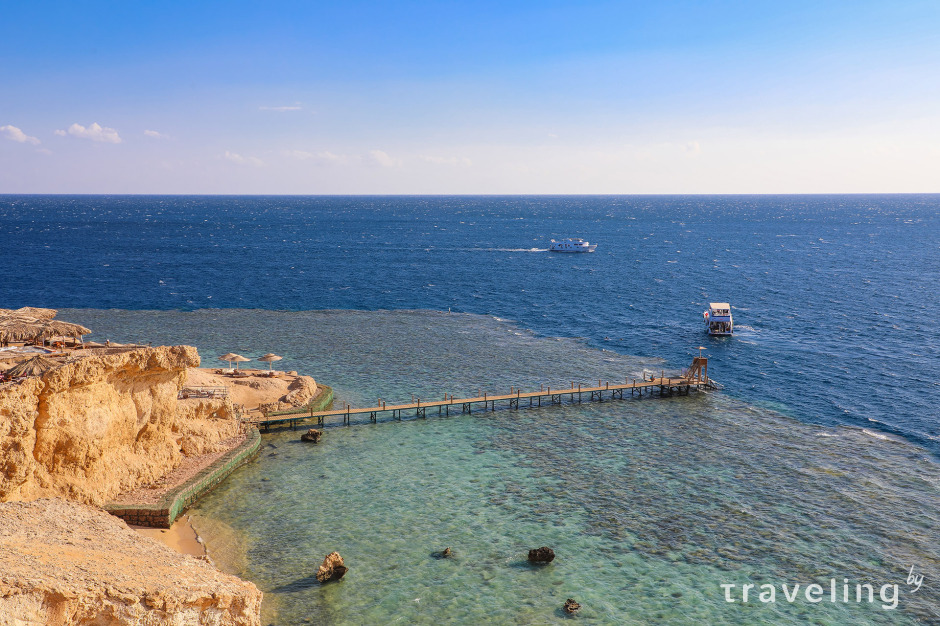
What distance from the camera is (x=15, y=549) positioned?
2403 centimetres

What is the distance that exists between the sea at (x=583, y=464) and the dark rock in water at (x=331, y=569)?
1.87ft

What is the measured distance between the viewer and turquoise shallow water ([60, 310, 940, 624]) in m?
32.7

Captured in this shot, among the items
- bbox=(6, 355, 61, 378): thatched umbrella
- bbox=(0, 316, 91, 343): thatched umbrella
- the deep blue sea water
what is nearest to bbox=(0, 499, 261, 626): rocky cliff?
bbox=(6, 355, 61, 378): thatched umbrella

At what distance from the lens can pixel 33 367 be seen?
122 feet

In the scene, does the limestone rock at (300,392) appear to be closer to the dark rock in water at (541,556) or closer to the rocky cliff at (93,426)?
the rocky cliff at (93,426)

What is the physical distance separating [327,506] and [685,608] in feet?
74.1

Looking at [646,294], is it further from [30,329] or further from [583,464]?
[30,329]

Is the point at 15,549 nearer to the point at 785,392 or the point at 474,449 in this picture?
the point at 474,449

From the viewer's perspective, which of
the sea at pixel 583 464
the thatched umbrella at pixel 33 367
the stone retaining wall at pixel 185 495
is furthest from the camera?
the stone retaining wall at pixel 185 495

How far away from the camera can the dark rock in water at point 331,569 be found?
33469 mm

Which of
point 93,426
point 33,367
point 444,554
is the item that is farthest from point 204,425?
point 444,554

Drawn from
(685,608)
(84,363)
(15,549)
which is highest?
(84,363)

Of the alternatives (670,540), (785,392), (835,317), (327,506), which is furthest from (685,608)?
(835,317)

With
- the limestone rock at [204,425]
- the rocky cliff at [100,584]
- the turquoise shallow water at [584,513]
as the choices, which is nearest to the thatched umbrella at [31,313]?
the limestone rock at [204,425]
